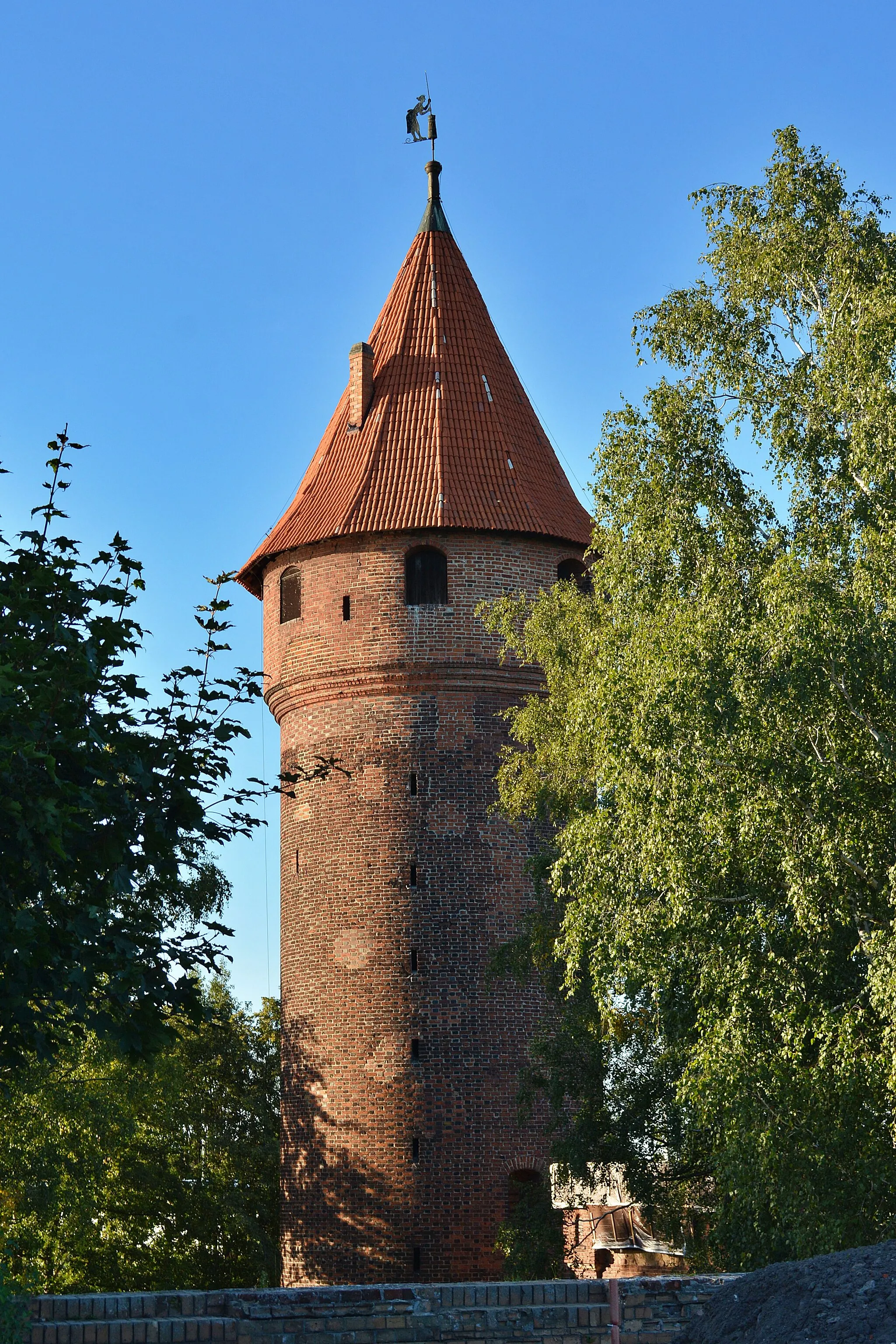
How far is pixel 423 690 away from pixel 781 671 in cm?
1117

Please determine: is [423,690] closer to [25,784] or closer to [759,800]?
[759,800]

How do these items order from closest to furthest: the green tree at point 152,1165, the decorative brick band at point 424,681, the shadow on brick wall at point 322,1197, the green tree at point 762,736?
the green tree at point 762,736
the shadow on brick wall at point 322,1197
the green tree at point 152,1165
the decorative brick band at point 424,681

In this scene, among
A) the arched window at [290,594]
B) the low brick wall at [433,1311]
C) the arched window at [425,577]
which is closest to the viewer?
the low brick wall at [433,1311]

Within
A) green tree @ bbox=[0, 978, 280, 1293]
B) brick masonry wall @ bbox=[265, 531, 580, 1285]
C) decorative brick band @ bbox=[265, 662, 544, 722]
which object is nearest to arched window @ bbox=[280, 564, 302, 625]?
brick masonry wall @ bbox=[265, 531, 580, 1285]

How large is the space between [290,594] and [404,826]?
465 centimetres

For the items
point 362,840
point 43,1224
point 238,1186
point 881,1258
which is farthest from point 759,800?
point 238,1186

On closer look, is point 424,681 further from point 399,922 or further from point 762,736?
point 762,736

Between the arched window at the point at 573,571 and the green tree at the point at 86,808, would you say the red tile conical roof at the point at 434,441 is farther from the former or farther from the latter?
Result: the green tree at the point at 86,808

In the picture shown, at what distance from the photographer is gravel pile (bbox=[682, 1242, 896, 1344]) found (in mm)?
8758

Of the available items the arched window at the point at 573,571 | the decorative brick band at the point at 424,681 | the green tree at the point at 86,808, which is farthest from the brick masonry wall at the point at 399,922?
the green tree at the point at 86,808

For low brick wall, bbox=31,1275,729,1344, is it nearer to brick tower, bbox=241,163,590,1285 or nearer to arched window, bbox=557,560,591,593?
brick tower, bbox=241,163,590,1285

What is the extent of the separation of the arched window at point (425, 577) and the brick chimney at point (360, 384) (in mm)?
3092

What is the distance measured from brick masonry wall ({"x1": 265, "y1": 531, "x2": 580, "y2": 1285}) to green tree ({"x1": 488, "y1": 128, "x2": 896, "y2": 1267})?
4.55 m

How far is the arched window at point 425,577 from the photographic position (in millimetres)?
26297
